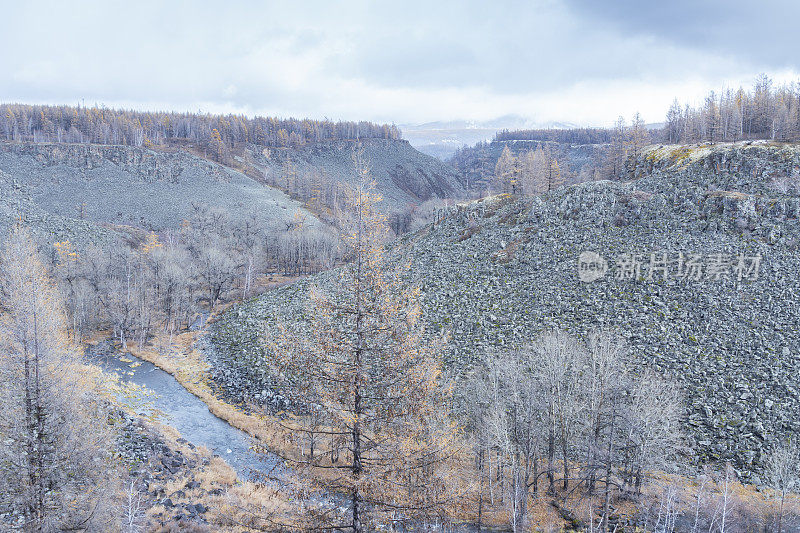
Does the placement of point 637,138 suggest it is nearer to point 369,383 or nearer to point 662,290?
point 662,290

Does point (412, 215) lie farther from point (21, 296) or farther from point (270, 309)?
point (21, 296)

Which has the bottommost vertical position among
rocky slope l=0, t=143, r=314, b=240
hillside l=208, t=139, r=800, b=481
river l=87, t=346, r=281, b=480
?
river l=87, t=346, r=281, b=480

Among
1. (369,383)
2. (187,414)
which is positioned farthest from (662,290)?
(187,414)

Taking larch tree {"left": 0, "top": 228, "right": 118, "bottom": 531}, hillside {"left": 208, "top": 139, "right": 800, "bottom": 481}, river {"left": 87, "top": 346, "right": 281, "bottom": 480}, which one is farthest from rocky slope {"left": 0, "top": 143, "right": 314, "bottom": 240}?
larch tree {"left": 0, "top": 228, "right": 118, "bottom": 531}

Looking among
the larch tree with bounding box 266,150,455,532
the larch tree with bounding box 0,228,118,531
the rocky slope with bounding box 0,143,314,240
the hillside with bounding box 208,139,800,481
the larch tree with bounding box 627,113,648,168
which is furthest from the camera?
the rocky slope with bounding box 0,143,314,240

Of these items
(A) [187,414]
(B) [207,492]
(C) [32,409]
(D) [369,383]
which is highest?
(D) [369,383]

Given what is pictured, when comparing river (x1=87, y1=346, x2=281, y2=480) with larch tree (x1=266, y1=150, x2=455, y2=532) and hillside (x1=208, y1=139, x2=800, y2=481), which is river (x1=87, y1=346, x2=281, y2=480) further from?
larch tree (x1=266, y1=150, x2=455, y2=532)

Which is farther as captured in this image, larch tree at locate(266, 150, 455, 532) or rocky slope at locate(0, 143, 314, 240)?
rocky slope at locate(0, 143, 314, 240)
